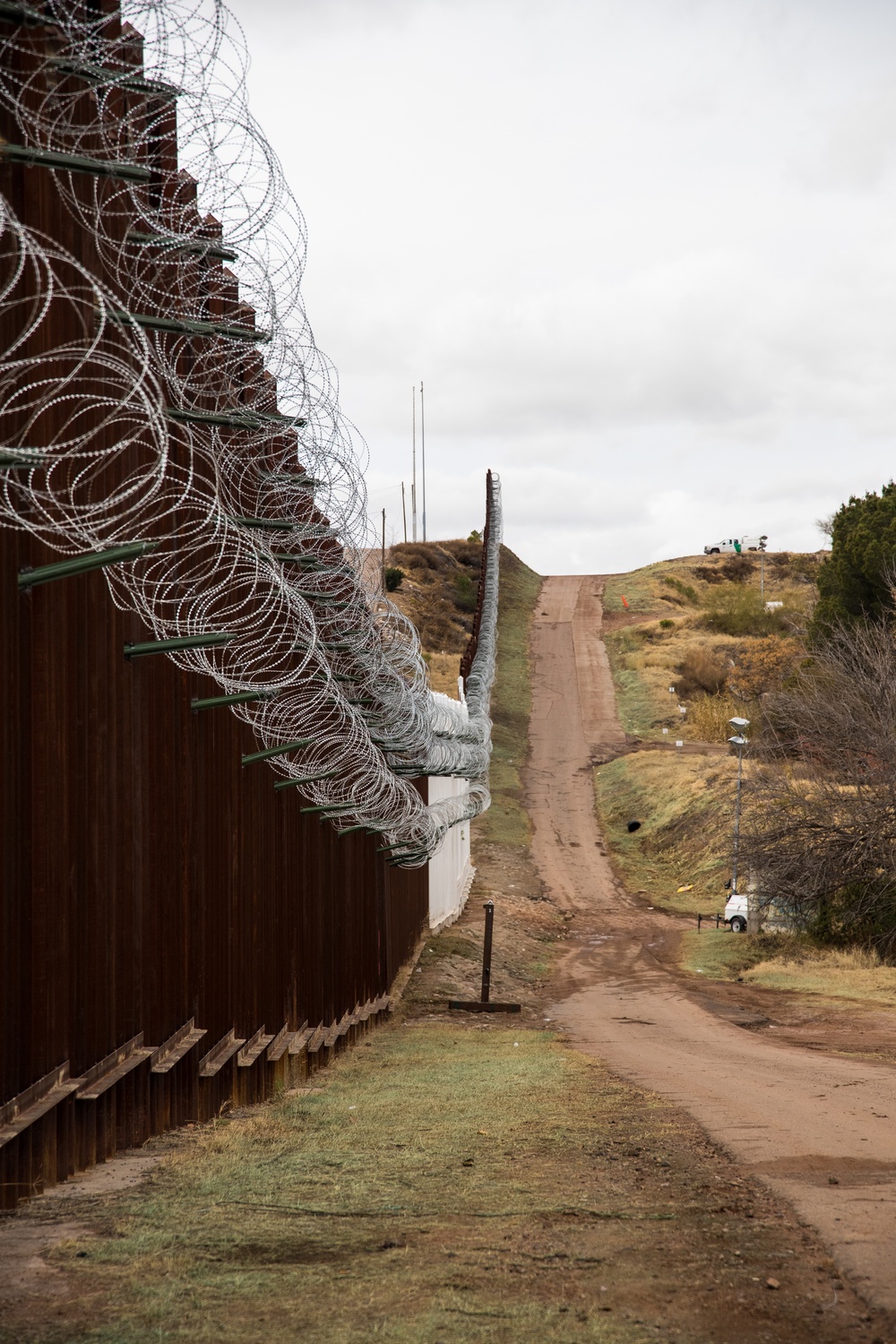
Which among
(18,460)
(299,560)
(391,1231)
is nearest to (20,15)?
(18,460)

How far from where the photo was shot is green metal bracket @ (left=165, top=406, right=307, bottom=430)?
22.0 ft

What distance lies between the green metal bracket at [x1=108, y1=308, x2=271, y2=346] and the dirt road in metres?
4.83

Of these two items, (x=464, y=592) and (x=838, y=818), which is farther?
(x=464, y=592)

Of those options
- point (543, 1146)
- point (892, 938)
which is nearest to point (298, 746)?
point (543, 1146)

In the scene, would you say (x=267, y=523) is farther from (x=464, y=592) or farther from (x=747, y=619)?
(x=464, y=592)

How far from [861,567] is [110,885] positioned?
43032 millimetres

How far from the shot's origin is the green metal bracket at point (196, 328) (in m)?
5.95

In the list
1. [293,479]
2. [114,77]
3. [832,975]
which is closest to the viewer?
[114,77]

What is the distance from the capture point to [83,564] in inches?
172

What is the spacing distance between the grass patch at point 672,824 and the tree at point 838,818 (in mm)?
4417

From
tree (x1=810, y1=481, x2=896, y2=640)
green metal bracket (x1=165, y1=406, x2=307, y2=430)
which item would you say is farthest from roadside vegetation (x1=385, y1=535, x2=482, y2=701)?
green metal bracket (x1=165, y1=406, x2=307, y2=430)

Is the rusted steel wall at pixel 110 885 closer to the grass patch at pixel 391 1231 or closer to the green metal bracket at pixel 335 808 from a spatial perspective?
the grass patch at pixel 391 1231

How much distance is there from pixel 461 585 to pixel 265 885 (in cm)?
6266

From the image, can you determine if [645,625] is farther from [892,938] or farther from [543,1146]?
[543,1146]
